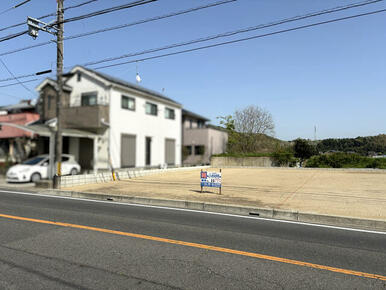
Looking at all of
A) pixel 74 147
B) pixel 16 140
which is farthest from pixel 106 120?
pixel 16 140

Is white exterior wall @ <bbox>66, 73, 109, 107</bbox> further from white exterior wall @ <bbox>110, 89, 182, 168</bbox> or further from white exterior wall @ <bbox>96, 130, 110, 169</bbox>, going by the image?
white exterior wall @ <bbox>96, 130, 110, 169</bbox>

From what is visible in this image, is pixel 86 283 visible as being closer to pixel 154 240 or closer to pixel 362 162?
pixel 154 240

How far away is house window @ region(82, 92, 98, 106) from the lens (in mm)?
20812

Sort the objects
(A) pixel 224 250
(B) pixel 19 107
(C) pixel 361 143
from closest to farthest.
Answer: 1. (A) pixel 224 250
2. (B) pixel 19 107
3. (C) pixel 361 143

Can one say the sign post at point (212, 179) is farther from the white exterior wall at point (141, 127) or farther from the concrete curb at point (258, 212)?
the white exterior wall at point (141, 127)

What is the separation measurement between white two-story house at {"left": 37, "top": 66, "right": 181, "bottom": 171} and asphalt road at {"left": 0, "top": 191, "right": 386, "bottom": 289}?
42.9 ft

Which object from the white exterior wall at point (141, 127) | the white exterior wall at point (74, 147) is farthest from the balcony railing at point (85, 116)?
the white exterior wall at point (74, 147)

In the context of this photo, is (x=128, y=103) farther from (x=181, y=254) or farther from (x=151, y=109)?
(x=181, y=254)

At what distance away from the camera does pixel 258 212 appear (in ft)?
24.1

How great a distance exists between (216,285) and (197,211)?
4.51 metres

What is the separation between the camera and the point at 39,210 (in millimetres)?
7516

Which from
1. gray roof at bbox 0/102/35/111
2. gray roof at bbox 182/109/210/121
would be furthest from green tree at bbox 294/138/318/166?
gray roof at bbox 0/102/35/111

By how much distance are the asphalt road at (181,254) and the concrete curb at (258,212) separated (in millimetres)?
716

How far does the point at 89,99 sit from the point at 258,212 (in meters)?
17.9
